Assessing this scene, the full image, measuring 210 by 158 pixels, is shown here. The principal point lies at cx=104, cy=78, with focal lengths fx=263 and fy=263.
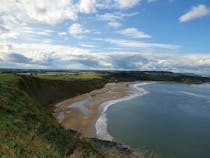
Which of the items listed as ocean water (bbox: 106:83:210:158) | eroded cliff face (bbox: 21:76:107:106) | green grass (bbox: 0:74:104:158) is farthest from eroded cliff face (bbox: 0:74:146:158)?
eroded cliff face (bbox: 21:76:107:106)

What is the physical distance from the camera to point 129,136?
3181 cm

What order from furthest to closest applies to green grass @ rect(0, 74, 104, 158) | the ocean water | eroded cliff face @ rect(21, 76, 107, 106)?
eroded cliff face @ rect(21, 76, 107, 106), the ocean water, green grass @ rect(0, 74, 104, 158)

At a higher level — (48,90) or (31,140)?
(31,140)

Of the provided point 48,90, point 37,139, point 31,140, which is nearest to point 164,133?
point 37,139


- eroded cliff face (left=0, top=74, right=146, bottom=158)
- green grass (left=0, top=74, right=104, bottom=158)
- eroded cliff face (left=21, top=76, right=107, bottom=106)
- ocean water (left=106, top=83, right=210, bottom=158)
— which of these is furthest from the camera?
eroded cliff face (left=21, top=76, right=107, bottom=106)

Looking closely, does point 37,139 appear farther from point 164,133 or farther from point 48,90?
point 48,90

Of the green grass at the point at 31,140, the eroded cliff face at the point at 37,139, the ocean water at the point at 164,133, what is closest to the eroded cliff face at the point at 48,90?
the ocean water at the point at 164,133

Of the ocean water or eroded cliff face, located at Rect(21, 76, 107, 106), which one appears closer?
the ocean water

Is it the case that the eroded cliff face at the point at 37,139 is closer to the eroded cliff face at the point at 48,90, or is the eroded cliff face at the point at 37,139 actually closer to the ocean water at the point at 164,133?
the ocean water at the point at 164,133

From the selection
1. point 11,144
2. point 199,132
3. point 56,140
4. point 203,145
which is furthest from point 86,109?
point 11,144

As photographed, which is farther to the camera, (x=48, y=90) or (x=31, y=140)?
(x=48, y=90)

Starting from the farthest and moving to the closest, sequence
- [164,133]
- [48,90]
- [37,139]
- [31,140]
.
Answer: [48,90]
[164,133]
[37,139]
[31,140]

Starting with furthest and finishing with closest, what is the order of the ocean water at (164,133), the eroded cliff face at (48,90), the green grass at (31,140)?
the eroded cliff face at (48,90), the ocean water at (164,133), the green grass at (31,140)

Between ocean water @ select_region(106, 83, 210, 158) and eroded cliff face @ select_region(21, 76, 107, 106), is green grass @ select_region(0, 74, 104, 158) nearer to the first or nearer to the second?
ocean water @ select_region(106, 83, 210, 158)
